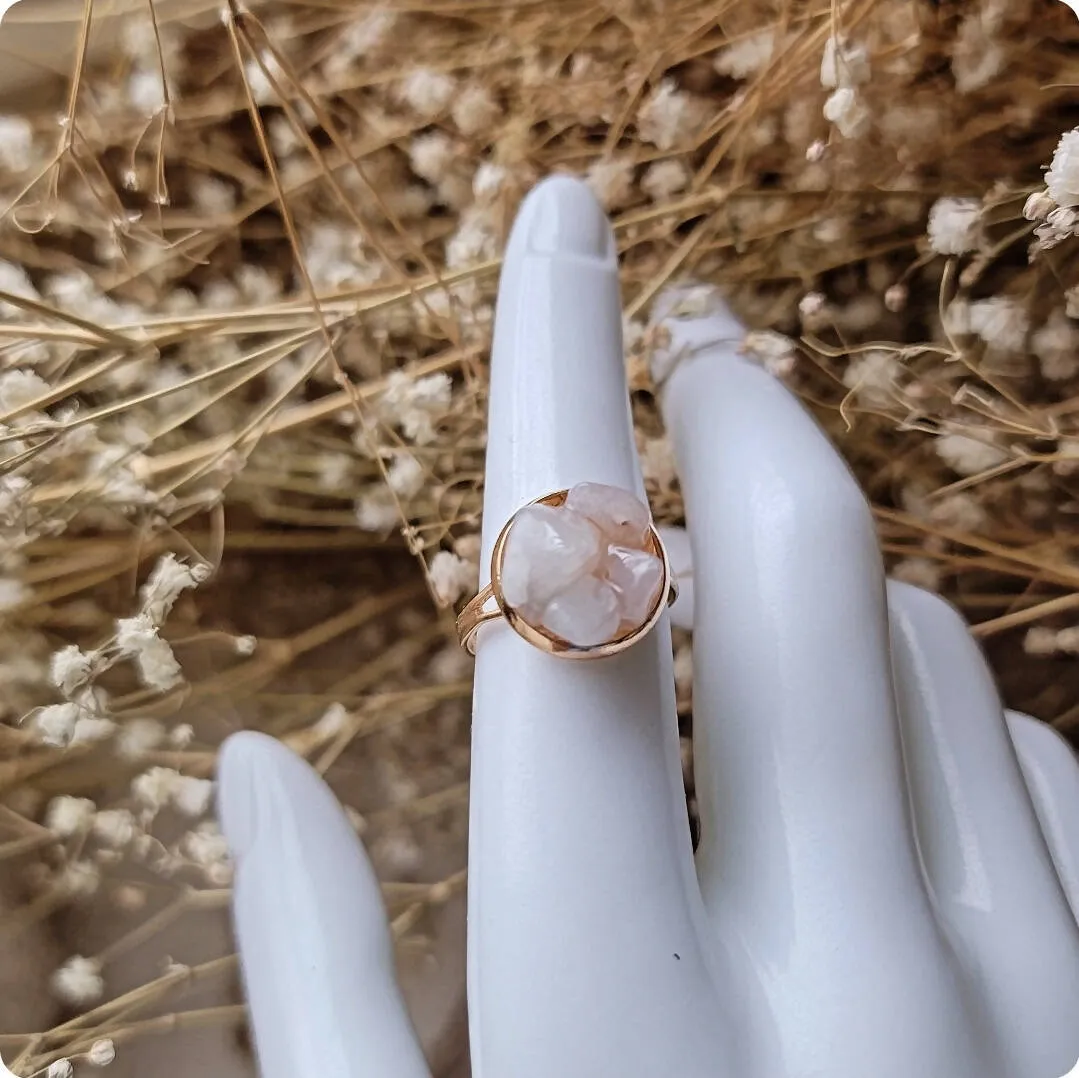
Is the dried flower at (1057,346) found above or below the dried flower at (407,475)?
above

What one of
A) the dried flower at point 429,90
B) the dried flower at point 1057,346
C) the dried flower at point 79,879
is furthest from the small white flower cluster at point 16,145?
the dried flower at point 1057,346

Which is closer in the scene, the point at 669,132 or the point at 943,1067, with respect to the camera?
the point at 943,1067

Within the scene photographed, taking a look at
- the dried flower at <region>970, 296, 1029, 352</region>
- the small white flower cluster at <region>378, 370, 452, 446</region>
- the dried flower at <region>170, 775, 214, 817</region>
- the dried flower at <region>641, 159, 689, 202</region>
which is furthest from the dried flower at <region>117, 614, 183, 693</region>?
the dried flower at <region>970, 296, 1029, 352</region>

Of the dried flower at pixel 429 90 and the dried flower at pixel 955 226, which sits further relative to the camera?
the dried flower at pixel 429 90

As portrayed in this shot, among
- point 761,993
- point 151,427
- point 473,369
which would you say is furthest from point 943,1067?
point 151,427

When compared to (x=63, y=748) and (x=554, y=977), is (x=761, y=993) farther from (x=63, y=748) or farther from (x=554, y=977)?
(x=63, y=748)

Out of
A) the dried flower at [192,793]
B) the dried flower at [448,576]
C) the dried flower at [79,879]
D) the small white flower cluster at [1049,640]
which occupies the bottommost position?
the dried flower at [79,879]

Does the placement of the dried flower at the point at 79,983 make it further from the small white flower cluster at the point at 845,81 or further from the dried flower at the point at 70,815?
the small white flower cluster at the point at 845,81

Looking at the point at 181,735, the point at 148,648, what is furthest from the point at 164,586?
the point at 181,735
